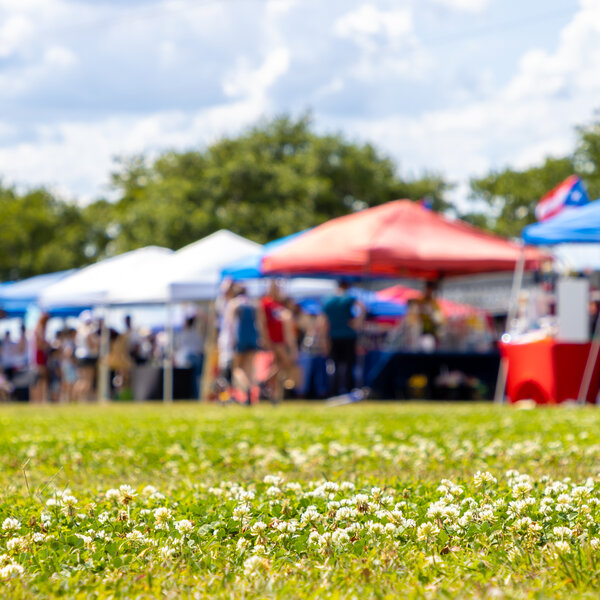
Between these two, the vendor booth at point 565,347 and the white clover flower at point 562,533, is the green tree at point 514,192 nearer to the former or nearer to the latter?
the vendor booth at point 565,347

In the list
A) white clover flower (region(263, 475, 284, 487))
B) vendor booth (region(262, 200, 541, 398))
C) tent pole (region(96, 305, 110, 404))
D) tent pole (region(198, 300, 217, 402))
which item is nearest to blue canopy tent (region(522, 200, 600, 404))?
vendor booth (region(262, 200, 541, 398))

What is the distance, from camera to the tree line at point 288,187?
59.9 metres

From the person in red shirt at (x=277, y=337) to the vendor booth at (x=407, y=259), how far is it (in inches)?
76.1

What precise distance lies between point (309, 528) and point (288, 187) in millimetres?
57004

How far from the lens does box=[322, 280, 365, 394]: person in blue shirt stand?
Answer: 19.1m

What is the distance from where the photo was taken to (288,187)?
60719 mm

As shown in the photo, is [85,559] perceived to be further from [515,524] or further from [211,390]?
[211,390]

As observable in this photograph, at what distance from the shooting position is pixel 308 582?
326cm

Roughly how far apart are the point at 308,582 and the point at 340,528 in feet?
2.87

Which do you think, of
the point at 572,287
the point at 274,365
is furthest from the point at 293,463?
the point at 274,365

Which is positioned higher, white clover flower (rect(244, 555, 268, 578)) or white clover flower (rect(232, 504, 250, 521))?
white clover flower (rect(244, 555, 268, 578))

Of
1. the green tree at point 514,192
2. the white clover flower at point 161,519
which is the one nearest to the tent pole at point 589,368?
the white clover flower at point 161,519

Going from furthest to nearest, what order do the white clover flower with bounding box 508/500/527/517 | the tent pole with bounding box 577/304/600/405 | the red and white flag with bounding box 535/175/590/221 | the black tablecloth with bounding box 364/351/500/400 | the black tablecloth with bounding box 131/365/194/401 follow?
the black tablecloth with bounding box 131/365/194/401, the red and white flag with bounding box 535/175/590/221, the black tablecloth with bounding box 364/351/500/400, the tent pole with bounding box 577/304/600/405, the white clover flower with bounding box 508/500/527/517

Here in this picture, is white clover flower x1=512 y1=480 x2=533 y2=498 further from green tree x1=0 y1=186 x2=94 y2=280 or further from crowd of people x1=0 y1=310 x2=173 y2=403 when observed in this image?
green tree x1=0 y1=186 x2=94 y2=280
